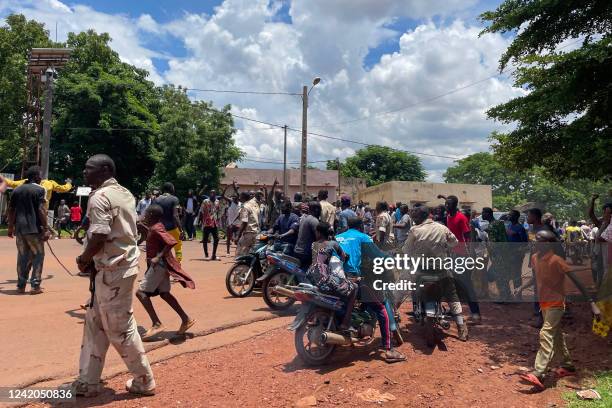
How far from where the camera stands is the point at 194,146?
27.5 m

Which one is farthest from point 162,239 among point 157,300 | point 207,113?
point 207,113

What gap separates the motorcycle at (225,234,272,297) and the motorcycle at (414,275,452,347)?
281 cm

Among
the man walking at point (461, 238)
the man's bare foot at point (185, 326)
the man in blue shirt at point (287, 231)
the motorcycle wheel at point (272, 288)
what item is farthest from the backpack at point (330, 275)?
the man walking at point (461, 238)

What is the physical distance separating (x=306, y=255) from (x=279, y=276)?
0.56 m

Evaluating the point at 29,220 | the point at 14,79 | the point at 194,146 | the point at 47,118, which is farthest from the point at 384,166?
the point at 29,220

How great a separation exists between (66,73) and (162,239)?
26.8m

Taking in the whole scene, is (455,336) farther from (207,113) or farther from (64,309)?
(207,113)

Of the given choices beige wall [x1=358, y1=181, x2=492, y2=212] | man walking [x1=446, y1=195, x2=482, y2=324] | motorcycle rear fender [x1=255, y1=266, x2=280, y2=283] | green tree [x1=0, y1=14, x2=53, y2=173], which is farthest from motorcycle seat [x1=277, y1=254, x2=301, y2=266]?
beige wall [x1=358, y1=181, x2=492, y2=212]

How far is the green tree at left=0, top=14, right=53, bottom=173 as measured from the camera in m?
25.7

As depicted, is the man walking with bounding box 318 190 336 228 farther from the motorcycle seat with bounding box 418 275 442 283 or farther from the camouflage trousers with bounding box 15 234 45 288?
the camouflage trousers with bounding box 15 234 45 288

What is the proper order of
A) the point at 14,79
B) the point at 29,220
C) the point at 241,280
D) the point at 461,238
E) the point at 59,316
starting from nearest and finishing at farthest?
the point at 59,316, the point at 29,220, the point at 461,238, the point at 241,280, the point at 14,79

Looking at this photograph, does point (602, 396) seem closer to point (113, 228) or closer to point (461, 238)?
point (461, 238)

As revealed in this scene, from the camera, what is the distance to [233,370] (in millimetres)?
4531

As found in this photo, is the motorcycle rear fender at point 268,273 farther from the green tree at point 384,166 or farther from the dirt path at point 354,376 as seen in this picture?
the green tree at point 384,166
